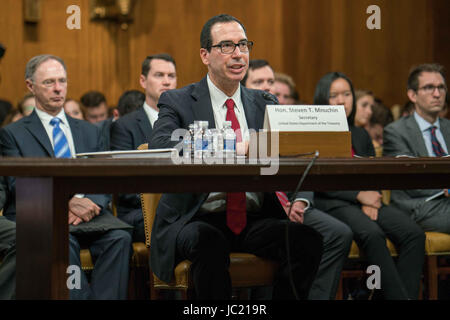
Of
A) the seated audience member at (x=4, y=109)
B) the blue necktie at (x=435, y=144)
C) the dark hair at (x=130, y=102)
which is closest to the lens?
the blue necktie at (x=435, y=144)

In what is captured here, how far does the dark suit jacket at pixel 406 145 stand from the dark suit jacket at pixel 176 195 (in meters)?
1.22

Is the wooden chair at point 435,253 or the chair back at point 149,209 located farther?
the wooden chair at point 435,253

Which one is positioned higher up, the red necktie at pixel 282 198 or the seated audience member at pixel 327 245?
the red necktie at pixel 282 198

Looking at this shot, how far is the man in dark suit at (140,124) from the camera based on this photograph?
3398 mm

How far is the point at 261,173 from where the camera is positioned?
1.87 metres

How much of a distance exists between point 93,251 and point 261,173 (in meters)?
1.42

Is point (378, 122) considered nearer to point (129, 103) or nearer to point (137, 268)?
point (129, 103)

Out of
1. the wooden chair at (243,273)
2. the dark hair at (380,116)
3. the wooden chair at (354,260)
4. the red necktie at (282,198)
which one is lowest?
the wooden chair at (354,260)

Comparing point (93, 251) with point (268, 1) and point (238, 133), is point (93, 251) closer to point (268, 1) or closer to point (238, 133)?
point (238, 133)

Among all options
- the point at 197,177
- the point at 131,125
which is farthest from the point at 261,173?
the point at 131,125

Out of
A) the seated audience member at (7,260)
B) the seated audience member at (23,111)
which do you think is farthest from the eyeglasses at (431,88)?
the seated audience member at (23,111)

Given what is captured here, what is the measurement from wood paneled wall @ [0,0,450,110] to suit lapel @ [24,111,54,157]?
2.67 m

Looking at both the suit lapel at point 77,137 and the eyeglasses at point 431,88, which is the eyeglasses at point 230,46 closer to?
the suit lapel at point 77,137

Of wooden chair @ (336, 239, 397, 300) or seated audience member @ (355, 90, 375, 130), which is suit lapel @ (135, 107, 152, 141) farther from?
seated audience member @ (355, 90, 375, 130)
